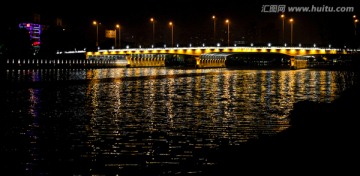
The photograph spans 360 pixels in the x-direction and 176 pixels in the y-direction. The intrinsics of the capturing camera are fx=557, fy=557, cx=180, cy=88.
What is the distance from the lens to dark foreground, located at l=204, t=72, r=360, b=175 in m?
11.2

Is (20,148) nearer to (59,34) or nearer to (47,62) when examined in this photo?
(47,62)

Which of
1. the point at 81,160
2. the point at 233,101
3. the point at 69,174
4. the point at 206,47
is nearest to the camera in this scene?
the point at 69,174

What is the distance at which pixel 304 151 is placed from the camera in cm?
1344

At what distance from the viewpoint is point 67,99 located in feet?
99.5

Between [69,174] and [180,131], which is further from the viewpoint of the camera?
[180,131]

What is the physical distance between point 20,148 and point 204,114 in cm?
996

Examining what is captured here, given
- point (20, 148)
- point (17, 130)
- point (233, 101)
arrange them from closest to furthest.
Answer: point (20, 148) < point (17, 130) < point (233, 101)

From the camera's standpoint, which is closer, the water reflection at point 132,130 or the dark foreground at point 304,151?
the dark foreground at point 304,151

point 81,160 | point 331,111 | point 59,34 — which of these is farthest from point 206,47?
point 81,160

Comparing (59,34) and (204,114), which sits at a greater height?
(59,34)

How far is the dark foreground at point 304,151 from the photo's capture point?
11.2 meters

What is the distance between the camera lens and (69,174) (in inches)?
450

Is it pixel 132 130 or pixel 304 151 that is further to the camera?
pixel 132 130

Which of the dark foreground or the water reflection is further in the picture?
the water reflection
